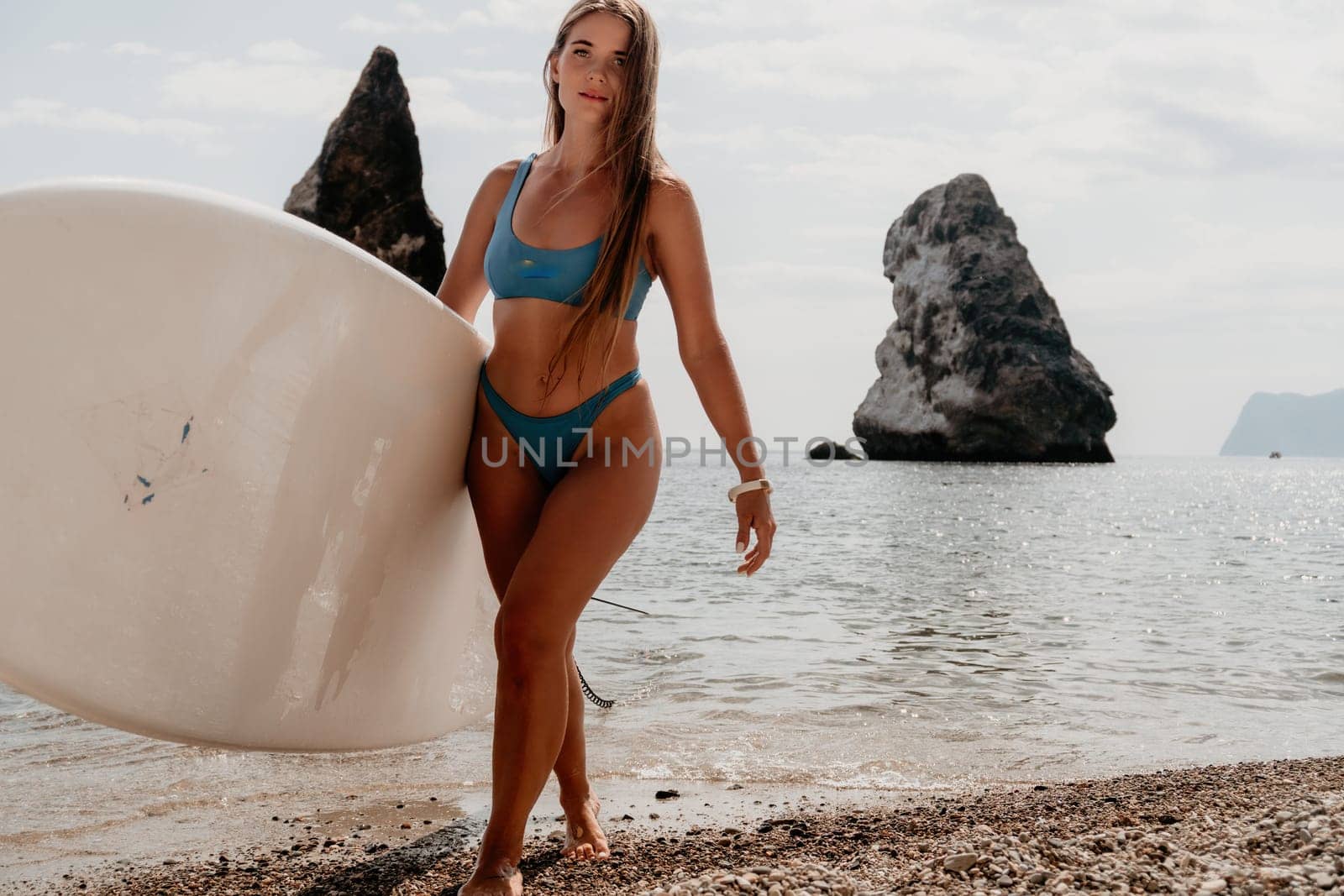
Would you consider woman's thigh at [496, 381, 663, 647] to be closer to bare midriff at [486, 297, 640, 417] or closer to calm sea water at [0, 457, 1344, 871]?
bare midriff at [486, 297, 640, 417]

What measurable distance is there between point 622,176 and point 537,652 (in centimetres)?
94

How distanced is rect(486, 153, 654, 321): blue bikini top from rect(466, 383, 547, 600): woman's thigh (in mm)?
274

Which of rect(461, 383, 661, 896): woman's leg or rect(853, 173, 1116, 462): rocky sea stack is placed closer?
rect(461, 383, 661, 896): woman's leg

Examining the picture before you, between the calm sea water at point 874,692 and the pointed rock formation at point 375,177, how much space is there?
16.2m

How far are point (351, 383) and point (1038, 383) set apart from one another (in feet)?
177

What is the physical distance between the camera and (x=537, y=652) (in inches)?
79.1

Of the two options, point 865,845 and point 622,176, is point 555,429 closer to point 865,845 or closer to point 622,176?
point 622,176

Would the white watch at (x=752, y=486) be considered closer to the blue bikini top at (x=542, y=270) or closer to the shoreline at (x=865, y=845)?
the blue bikini top at (x=542, y=270)

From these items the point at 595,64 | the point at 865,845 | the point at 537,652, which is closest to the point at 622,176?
the point at 595,64

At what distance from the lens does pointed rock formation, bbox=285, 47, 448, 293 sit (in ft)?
84.9

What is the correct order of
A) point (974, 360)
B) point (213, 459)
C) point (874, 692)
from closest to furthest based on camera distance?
point (213, 459), point (874, 692), point (974, 360)

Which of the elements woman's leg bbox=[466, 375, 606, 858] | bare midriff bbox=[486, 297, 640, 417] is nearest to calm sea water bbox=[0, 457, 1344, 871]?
woman's leg bbox=[466, 375, 606, 858]

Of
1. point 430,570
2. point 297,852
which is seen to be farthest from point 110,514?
point 297,852

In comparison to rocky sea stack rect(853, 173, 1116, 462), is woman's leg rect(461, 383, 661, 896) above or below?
below
